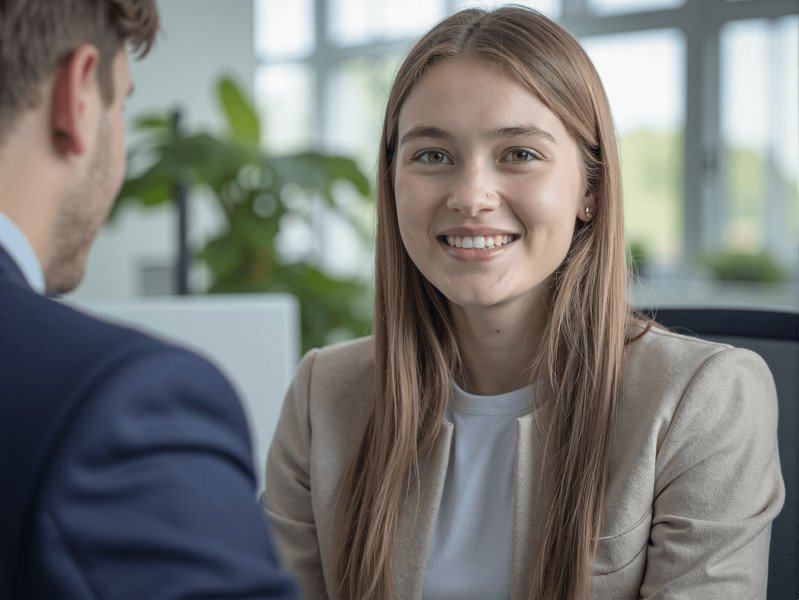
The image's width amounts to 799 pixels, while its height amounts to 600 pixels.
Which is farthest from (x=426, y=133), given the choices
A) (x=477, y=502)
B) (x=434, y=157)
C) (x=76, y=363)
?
(x=76, y=363)

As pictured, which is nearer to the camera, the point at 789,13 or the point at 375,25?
the point at 789,13

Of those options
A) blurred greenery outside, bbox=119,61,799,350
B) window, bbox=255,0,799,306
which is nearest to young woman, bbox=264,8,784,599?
blurred greenery outside, bbox=119,61,799,350

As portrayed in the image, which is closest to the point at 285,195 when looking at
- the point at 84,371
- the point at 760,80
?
the point at 760,80

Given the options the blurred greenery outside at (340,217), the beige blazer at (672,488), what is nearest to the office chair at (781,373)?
the beige blazer at (672,488)

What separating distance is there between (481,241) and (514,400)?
0.81 ft

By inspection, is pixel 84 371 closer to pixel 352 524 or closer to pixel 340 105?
pixel 352 524

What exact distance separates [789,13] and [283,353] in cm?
295

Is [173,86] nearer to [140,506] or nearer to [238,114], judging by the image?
[238,114]

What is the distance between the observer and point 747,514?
1182 millimetres

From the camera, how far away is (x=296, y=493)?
4.76ft

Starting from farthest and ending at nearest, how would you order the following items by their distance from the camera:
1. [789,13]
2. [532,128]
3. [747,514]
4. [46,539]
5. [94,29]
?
[789,13], [532,128], [747,514], [94,29], [46,539]

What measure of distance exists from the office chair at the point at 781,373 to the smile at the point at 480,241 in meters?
0.30

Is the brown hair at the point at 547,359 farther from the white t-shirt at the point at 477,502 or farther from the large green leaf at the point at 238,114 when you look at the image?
the large green leaf at the point at 238,114

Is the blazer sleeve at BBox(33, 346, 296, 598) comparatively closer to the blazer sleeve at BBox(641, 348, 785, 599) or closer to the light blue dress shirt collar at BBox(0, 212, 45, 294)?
the light blue dress shirt collar at BBox(0, 212, 45, 294)
